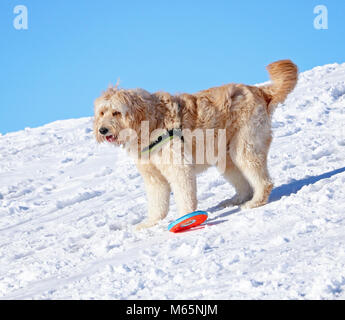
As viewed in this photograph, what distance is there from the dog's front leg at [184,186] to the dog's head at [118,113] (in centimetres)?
76

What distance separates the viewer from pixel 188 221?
5848 mm

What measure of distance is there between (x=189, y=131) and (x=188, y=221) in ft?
4.04

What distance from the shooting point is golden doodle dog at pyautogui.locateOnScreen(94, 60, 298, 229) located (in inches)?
247

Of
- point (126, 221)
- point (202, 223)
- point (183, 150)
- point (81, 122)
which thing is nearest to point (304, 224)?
point (202, 223)

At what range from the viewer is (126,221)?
25.0 ft

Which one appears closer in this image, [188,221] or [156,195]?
[188,221]

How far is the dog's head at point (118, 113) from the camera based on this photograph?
6184 mm

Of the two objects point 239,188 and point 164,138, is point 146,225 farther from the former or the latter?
point 239,188

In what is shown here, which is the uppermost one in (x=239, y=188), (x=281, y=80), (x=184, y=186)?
(x=281, y=80)

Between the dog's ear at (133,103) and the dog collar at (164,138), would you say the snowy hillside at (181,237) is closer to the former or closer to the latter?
the dog collar at (164,138)

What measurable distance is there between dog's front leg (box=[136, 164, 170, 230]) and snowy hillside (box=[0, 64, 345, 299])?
7.6 inches

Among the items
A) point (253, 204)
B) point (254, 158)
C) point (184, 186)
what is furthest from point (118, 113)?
point (253, 204)

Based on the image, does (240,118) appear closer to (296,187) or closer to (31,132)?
(296,187)

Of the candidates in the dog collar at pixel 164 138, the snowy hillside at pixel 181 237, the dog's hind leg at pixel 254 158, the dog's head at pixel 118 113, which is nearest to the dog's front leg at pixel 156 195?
the snowy hillside at pixel 181 237
